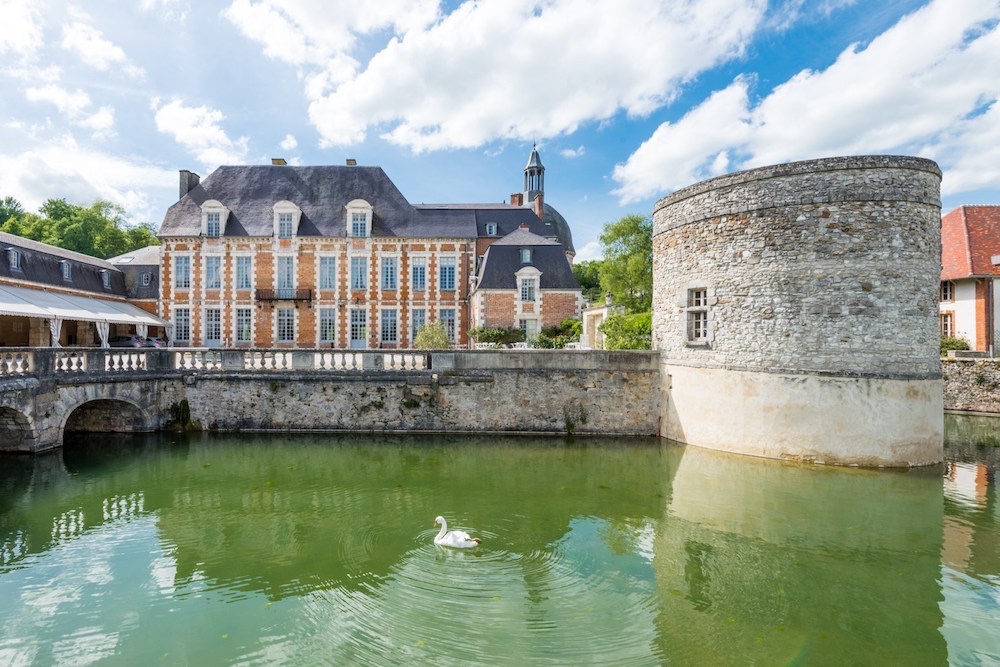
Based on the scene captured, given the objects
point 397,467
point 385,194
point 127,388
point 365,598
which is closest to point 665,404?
point 397,467

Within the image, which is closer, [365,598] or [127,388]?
[365,598]

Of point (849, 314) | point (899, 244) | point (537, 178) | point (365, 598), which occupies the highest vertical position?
point (537, 178)

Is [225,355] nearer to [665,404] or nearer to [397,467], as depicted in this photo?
[397,467]

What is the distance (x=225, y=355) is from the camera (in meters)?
12.6

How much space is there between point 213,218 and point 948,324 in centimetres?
3101

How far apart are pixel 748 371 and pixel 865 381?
1.95 metres

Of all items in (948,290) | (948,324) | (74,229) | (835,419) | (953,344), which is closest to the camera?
(835,419)

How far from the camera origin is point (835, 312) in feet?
32.2

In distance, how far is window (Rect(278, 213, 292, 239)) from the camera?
23.5 meters

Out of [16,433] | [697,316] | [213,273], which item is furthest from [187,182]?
[697,316]

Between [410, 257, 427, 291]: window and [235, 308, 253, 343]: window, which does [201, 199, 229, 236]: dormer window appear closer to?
[235, 308, 253, 343]: window

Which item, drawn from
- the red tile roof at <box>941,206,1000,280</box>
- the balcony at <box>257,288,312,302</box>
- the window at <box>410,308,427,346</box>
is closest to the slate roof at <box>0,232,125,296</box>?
the balcony at <box>257,288,312,302</box>

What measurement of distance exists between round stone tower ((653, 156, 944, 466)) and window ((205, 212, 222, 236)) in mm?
21283

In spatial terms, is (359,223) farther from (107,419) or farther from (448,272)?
(107,419)
